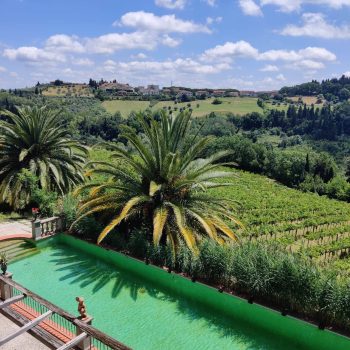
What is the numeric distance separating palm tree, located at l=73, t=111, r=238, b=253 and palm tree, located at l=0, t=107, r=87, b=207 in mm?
4542

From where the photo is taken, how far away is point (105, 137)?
88562mm

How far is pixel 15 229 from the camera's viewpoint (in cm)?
1438

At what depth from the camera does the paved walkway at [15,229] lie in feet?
44.8

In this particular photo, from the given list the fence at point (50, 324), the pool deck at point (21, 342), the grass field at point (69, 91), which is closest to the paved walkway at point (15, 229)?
the fence at point (50, 324)

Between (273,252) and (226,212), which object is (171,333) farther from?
(226,212)

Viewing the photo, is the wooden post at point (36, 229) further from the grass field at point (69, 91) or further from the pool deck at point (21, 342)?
the grass field at point (69, 91)

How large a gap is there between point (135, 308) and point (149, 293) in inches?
34.2

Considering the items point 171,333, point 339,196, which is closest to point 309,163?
point 339,196

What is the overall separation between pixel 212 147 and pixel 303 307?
63.5 metres

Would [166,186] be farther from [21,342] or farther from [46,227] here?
[21,342]

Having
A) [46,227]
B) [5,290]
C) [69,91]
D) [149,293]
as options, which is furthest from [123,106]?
[5,290]

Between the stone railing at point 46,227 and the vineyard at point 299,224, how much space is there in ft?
31.3

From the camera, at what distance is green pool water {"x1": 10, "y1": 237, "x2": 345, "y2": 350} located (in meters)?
8.27

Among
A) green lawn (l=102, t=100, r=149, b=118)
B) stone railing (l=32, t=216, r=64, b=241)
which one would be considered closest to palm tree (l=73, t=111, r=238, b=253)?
stone railing (l=32, t=216, r=64, b=241)
